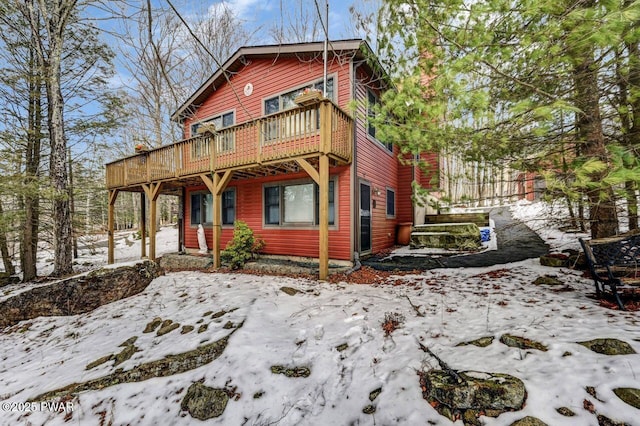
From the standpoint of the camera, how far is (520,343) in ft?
8.18

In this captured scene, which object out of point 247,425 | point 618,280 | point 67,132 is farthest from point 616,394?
point 67,132

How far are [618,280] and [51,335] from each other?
8134mm

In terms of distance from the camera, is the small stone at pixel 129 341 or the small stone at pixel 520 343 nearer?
the small stone at pixel 520 343

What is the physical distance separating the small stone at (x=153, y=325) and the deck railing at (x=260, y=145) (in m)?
4.06

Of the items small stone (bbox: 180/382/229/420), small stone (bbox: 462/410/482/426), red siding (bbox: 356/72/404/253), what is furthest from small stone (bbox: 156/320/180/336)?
red siding (bbox: 356/72/404/253)

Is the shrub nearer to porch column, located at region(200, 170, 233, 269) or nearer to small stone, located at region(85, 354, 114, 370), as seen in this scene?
small stone, located at region(85, 354, 114, 370)

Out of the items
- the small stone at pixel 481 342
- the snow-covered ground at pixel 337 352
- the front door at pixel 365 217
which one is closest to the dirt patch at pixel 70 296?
the snow-covered ground at pixel 337 352

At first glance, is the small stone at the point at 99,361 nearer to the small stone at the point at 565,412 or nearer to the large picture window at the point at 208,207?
the small stone at the point at 565,412

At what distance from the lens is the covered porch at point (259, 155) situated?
5.75 m

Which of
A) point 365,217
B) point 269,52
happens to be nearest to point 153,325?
point 365,217

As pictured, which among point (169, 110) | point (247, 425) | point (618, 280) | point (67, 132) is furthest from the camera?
point (169, 110)

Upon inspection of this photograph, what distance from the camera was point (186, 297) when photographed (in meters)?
5.14

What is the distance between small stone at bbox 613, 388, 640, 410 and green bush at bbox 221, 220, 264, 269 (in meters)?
7.32

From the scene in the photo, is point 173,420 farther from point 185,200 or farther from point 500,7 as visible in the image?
point 185,200
